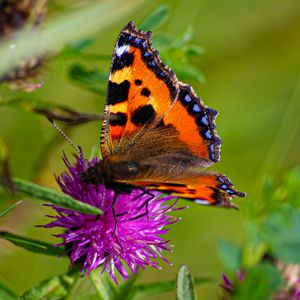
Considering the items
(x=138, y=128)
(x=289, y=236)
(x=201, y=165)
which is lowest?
(x=289, y=236)

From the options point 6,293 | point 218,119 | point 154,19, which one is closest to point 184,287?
point 6,293

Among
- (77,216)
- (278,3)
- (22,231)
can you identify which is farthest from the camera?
(278,3)

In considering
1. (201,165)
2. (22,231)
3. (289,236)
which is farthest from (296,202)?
(22,231)

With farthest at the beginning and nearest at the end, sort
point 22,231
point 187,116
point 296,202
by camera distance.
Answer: point 22,231 → point 296,202 → point 187,116

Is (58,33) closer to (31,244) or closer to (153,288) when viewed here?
(31,244)

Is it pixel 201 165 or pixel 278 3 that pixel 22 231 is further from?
pixel 278 3

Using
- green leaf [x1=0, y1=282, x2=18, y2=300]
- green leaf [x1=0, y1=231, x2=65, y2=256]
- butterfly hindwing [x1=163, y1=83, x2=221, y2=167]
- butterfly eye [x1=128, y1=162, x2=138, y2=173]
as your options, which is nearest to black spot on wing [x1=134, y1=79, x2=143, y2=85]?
butterfly hindwing [x1=163, y1=83, x2=221, y2=167]
